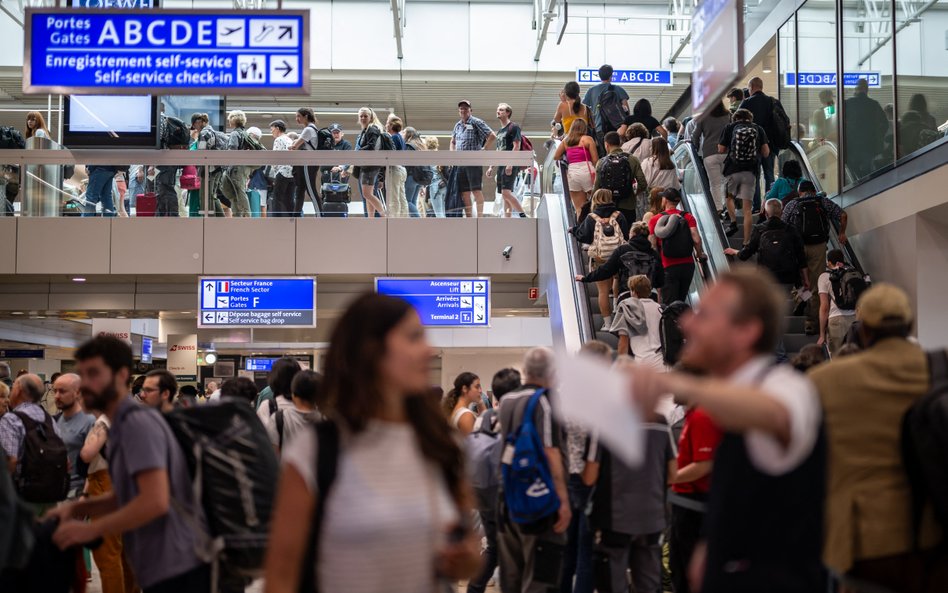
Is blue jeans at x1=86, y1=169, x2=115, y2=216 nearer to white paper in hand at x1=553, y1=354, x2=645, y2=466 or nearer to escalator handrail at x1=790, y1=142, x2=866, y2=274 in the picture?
escalator handrail at x1=790, y1=142, x2=866, y2=274

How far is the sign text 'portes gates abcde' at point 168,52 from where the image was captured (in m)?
7.60

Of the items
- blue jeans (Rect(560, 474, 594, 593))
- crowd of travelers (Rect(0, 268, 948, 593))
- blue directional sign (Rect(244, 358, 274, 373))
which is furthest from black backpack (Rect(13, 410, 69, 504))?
blue directional sign (Rect(244, 358, 274, 373))

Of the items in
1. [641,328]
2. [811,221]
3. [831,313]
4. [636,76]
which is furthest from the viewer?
[636,76]

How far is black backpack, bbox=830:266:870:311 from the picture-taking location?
9.71 metres

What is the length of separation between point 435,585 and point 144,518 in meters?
1.28

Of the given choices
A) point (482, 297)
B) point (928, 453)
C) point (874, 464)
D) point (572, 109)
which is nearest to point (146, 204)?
point (482, 297)

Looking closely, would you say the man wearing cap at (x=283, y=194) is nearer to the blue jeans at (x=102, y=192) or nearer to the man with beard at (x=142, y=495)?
the blue jeans at (x=102, y=192)

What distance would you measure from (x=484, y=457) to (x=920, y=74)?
7.44m

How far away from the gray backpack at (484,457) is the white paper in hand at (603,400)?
463 cm

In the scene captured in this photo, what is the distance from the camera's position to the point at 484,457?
6609mm

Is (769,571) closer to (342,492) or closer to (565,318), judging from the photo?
(342,492)

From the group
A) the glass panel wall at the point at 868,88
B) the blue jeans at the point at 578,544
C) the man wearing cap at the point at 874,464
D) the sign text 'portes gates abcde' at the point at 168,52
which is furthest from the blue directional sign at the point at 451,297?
the man wearing cap at the point at 874,464

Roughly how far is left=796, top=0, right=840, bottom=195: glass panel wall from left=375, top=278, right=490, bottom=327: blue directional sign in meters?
4.94

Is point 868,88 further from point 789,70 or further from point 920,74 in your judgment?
point 789,70
